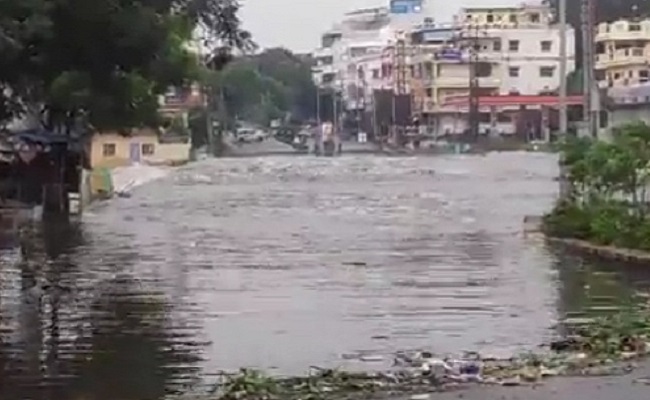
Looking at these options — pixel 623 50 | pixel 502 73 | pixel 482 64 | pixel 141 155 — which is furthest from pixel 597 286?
pixel 502 73

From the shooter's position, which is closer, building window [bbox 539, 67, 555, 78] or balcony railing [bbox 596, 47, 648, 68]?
balcony railing [bbox 596, 47, 648, 68]

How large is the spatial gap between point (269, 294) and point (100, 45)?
7310 millimetres

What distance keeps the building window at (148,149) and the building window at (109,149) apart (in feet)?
20.5

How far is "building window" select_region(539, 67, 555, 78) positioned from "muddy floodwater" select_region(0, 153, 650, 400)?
9359cm

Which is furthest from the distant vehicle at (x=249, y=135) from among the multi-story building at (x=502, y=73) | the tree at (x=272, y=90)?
the multi-story building at (x=502, y=73)

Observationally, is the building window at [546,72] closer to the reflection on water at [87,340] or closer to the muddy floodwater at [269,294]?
the muddy floodwater at [269,294]

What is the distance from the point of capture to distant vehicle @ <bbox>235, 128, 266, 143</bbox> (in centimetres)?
14104

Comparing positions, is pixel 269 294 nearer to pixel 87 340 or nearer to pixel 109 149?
pixel 87 340

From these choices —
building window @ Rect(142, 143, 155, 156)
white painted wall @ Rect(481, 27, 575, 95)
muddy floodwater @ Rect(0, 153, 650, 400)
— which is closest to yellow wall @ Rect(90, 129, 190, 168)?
building window @ Rect(142, 143, 155, 156)

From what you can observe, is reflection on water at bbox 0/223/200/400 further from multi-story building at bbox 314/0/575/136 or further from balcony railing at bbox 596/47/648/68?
multi-story building at bbox 314/0/575/136

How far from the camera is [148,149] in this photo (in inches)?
3656

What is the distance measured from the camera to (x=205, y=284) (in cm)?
2134

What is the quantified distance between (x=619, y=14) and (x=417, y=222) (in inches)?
3881

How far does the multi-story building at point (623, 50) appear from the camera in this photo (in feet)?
349
